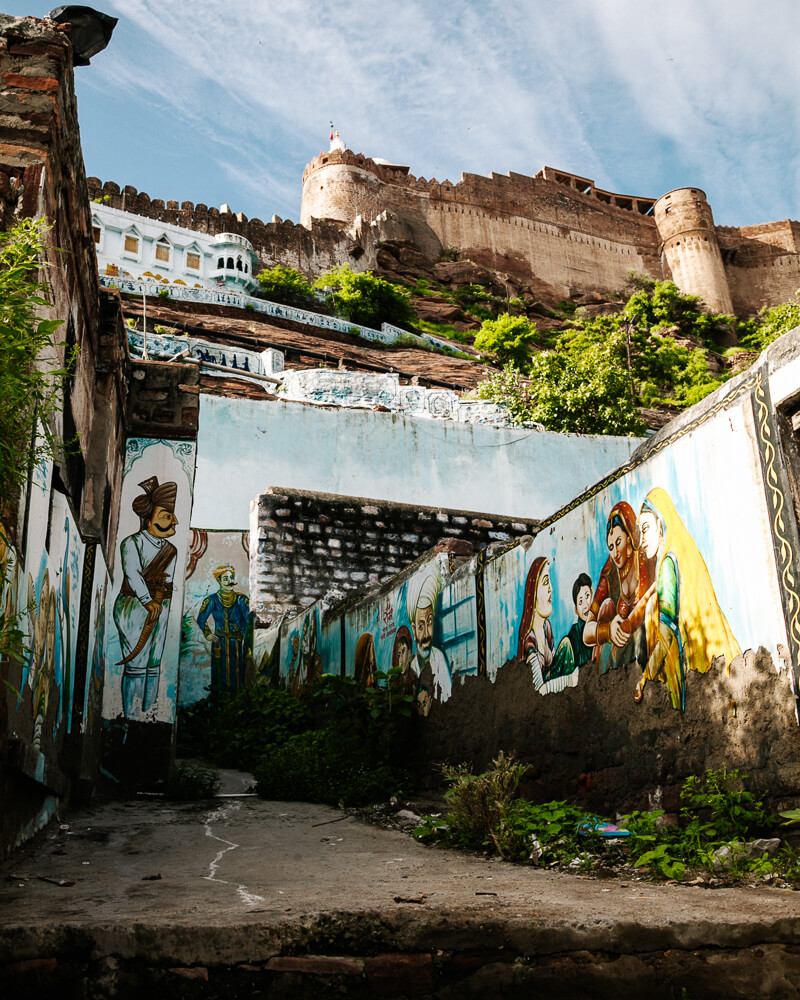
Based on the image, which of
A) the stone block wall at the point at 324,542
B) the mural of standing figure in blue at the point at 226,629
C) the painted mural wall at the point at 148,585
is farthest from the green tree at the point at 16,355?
the mural of standing figure in blue at the point at 226,629

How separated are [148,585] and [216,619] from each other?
144 inches

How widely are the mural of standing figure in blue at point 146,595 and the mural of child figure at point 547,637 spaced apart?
3896 mm

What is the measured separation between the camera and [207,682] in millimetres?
11625

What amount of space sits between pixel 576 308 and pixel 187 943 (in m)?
55.4

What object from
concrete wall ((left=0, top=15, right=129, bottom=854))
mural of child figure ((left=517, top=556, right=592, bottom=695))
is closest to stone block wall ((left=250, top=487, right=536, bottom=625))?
concrete wall ((left=0, top=15, right=129, bottom=854))

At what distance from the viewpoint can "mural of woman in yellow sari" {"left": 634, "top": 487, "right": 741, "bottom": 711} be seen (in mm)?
4270

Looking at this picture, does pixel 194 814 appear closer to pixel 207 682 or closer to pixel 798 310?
pixel 207 682

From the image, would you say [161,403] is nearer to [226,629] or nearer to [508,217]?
[226,629]

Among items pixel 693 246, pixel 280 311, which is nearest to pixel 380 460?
pixel 280 311

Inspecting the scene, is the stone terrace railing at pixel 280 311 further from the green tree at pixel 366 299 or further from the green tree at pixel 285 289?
the green tree at pixel 366 299

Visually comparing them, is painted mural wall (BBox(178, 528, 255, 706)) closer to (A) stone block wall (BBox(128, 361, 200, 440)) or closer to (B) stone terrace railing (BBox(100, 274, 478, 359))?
(A) stone block wall (BBox(128, 361, 200, 440))

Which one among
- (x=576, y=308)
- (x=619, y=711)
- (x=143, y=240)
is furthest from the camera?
(x=576, y=308)

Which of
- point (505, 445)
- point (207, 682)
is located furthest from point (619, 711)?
point (505, 445)

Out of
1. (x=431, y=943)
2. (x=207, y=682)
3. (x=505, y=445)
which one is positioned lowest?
(x=431, y=943)
